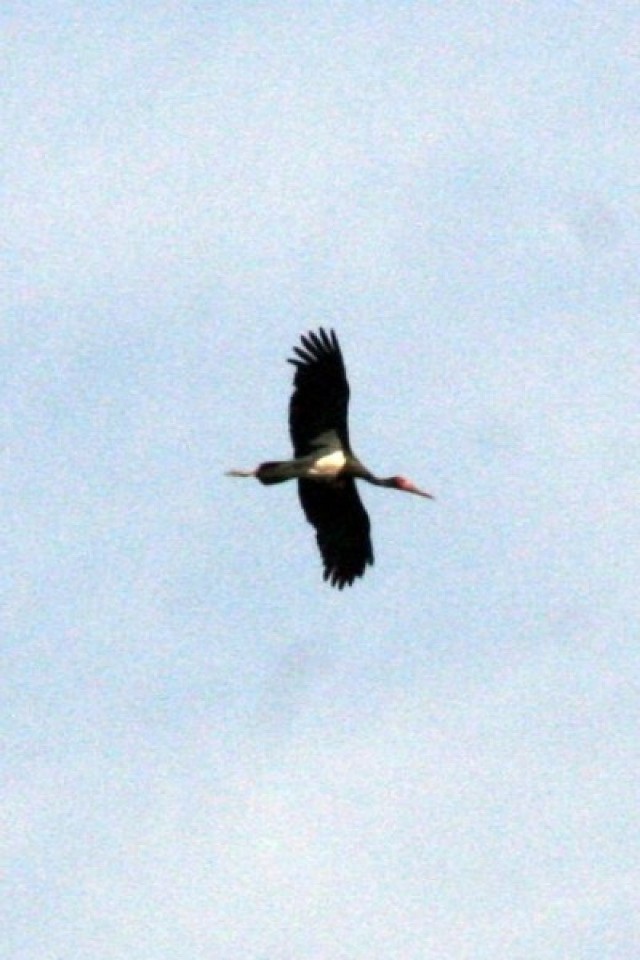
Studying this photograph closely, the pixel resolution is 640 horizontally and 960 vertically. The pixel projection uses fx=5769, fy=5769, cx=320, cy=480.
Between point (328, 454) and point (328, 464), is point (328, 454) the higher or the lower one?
the higher one

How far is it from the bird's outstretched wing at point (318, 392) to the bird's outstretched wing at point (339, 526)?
1093 mm

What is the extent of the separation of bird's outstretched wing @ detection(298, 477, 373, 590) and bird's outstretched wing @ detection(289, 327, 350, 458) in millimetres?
1093

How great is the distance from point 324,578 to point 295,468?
2.92 metres

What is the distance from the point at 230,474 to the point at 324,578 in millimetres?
A: 3164

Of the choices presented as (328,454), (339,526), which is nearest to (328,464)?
(328,454)

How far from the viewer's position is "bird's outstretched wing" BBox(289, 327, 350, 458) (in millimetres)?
93312

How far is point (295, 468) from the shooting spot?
92812mm

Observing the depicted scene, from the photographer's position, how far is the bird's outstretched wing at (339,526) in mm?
94375

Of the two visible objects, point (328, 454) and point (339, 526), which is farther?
point (339, 526)

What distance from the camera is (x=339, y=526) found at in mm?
94812

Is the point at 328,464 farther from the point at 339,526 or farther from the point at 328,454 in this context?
the point at 339,526

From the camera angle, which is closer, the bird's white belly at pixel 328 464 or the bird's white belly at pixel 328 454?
the bird's white belly at pixel 328 464

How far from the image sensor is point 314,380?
306 ft

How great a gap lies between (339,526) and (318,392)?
104 inches
